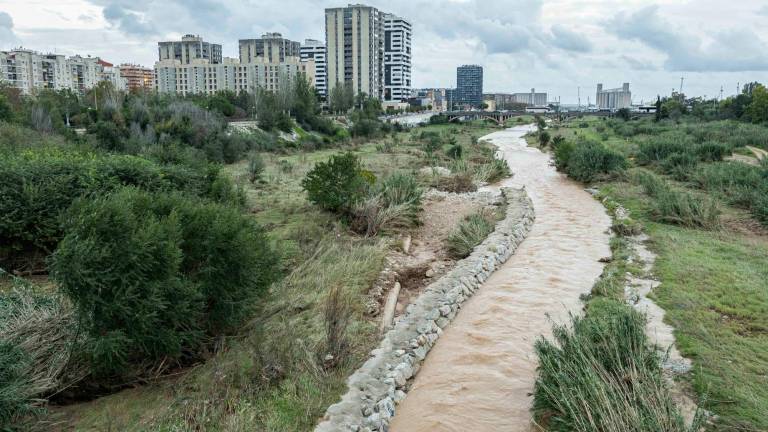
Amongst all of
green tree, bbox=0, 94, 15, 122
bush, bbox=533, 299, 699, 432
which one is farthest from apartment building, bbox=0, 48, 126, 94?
bush, bbox=533, 299, 699, 432

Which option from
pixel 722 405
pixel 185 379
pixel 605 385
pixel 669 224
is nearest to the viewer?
pixel 605 385

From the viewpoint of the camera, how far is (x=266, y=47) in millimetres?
153625

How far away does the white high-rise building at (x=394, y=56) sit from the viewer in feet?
520

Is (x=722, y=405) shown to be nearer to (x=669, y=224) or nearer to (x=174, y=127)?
(x=669, y=224)

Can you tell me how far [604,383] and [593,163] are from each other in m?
24.9

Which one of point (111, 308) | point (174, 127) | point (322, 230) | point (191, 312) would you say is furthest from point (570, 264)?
point (174, 127)

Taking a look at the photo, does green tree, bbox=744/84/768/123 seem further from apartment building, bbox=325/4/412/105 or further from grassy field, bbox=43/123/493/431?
apartment building, bbox=325/4/412/105

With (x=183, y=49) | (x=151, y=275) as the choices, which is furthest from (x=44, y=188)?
(x=183, y=49)

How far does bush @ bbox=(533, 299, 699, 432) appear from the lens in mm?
5723

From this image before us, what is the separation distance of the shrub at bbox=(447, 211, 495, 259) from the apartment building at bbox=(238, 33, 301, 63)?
437 ft

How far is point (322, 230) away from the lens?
15.8m

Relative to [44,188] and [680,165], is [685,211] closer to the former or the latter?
[680,165]

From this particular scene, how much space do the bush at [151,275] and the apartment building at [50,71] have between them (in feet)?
355

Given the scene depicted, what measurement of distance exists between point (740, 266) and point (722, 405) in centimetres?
723
